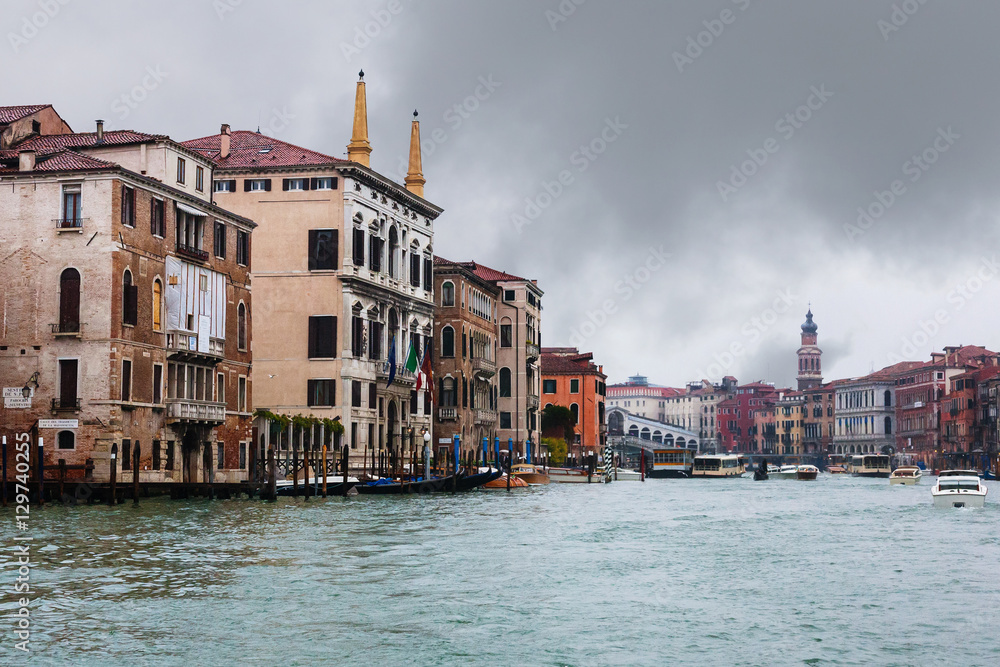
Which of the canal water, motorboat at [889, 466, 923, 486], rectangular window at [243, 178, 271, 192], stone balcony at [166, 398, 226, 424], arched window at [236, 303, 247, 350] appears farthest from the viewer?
motorboat at [889, 466, 923, 486]

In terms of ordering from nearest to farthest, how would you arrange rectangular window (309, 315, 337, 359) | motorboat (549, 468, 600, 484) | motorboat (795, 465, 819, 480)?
rectangular window (309, 315, 337, 359), motorboat (549, 468, 600, 484), motorboat (795, 465, 819, 480)

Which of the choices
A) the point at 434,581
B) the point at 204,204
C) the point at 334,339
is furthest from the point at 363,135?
the point at 434,581

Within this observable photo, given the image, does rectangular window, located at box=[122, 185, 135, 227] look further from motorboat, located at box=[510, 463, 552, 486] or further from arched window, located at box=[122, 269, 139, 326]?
motorboat, located at box=[510, 463, 552, 486]

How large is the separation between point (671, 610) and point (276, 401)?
41.0 meters

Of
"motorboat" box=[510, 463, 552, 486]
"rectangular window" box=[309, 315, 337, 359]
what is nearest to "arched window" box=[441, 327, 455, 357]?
"motorboat" box=[510, 463, 552, 486]

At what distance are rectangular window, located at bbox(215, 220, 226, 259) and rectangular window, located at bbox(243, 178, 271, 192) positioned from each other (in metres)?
9.19

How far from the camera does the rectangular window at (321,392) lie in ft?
188

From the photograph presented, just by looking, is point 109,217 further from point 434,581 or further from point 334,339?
point 434,581

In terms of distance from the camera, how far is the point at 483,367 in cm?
7638

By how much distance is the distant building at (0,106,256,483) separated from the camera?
4106 cm

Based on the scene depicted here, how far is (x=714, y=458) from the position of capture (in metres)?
107

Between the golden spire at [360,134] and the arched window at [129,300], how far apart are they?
21.4 meters

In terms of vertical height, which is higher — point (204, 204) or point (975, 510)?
point (204, 204)

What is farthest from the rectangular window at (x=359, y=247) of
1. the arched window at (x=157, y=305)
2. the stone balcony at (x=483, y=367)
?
the stone balcony at (x=483, y=367)
